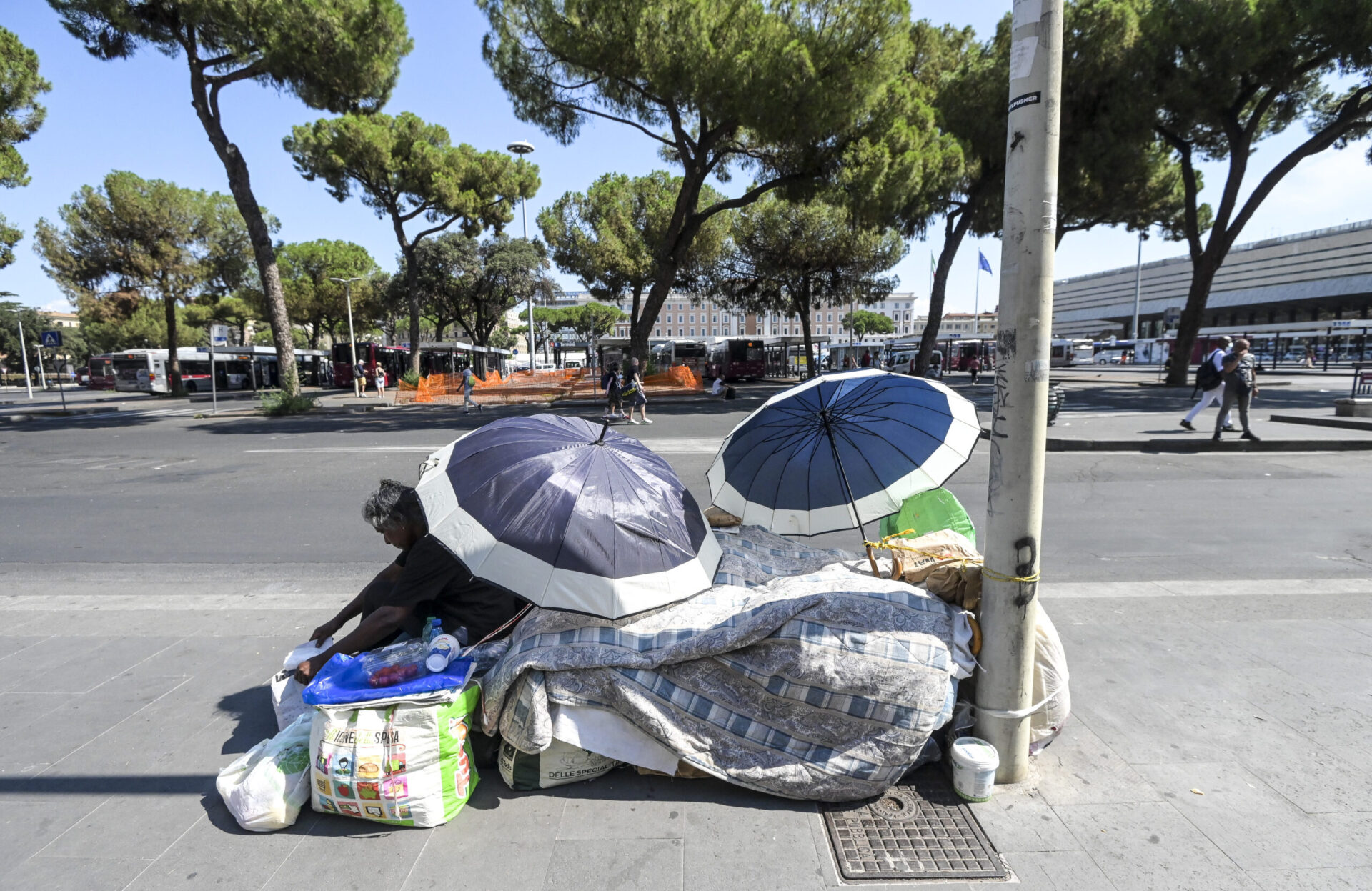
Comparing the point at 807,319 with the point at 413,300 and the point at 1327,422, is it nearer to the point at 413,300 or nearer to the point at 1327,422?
the point at 413,300

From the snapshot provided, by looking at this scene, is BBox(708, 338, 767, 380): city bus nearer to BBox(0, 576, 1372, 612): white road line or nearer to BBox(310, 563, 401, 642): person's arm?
BBox(0, 576, 1372, 612): white road line

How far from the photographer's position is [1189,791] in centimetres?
251

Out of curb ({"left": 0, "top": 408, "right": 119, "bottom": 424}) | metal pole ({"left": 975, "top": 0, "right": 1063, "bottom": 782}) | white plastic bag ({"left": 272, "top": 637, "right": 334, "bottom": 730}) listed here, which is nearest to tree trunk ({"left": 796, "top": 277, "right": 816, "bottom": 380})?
curb ({"left": 0, "top": 408, "right": 119, "bottom": 424})

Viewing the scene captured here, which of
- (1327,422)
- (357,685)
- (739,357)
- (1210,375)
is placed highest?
(739,357)

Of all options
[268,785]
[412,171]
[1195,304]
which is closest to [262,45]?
[412,171]

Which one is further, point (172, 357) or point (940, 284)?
point (172, 357)

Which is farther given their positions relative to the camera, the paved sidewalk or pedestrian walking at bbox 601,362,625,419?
pedestrian walking at bbox 601,362,625,419

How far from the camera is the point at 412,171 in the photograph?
90.2ft

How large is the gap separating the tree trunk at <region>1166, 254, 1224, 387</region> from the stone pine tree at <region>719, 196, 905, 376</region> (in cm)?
1129

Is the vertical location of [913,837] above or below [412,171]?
below

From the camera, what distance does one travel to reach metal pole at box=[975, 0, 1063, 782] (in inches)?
88.9

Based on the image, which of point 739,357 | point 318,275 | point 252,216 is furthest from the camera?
point 318,275

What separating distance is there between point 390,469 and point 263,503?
2.15 metres

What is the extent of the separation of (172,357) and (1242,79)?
136 ft
